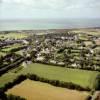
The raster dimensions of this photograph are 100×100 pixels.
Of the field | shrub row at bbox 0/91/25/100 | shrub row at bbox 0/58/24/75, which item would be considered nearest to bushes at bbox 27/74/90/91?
the field

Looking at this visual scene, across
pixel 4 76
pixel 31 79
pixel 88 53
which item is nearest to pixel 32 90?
pixel 31 79

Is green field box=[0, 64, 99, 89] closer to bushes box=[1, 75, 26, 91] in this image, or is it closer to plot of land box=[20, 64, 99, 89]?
plot of land box=[20, 64, 99, 89]

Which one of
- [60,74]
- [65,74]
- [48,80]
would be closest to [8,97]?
[48,80]

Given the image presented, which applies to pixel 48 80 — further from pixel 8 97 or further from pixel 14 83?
pixel 8 97

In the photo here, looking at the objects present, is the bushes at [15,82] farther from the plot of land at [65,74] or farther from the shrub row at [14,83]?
the plot of land at [65,74]

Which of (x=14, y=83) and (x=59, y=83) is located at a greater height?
(x=59, y=83)

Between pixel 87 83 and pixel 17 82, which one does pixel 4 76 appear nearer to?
pixel 17 82

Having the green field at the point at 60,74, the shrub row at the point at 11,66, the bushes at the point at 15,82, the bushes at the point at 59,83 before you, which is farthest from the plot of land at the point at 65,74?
the shrub row at the point at 11,66
